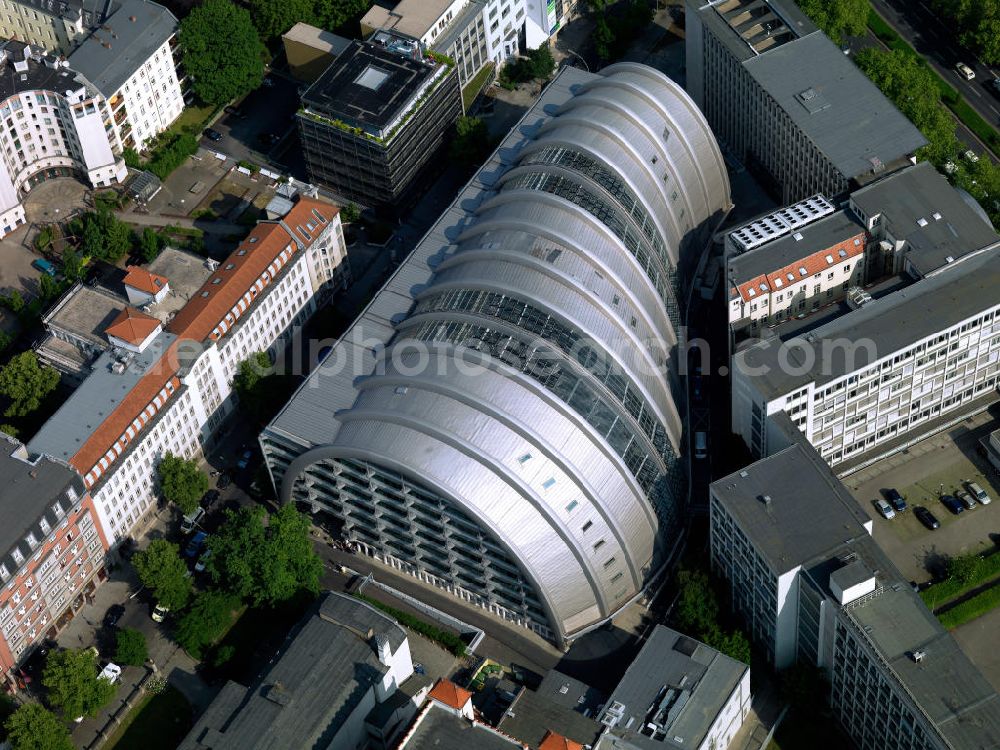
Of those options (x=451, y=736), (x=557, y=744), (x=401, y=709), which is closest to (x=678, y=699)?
(x=557, y=744)

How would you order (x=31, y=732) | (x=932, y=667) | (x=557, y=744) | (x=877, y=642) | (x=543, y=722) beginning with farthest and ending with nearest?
Answer: (x=31, y=732)
(x=543, y=722)
(x=877, y=642)
(x=932, y=667)
(x=557, y=744)

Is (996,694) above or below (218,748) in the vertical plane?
above

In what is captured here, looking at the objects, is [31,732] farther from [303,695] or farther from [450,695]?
[450,695]

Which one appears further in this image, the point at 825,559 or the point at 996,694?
the point at 825,559

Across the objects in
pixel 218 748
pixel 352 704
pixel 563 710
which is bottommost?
pixel 218 748

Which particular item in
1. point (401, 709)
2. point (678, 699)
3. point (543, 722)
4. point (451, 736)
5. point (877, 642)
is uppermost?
point (877, 642)

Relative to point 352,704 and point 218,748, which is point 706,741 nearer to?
point 352,704

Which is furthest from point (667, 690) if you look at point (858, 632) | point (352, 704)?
point (352, 704)
